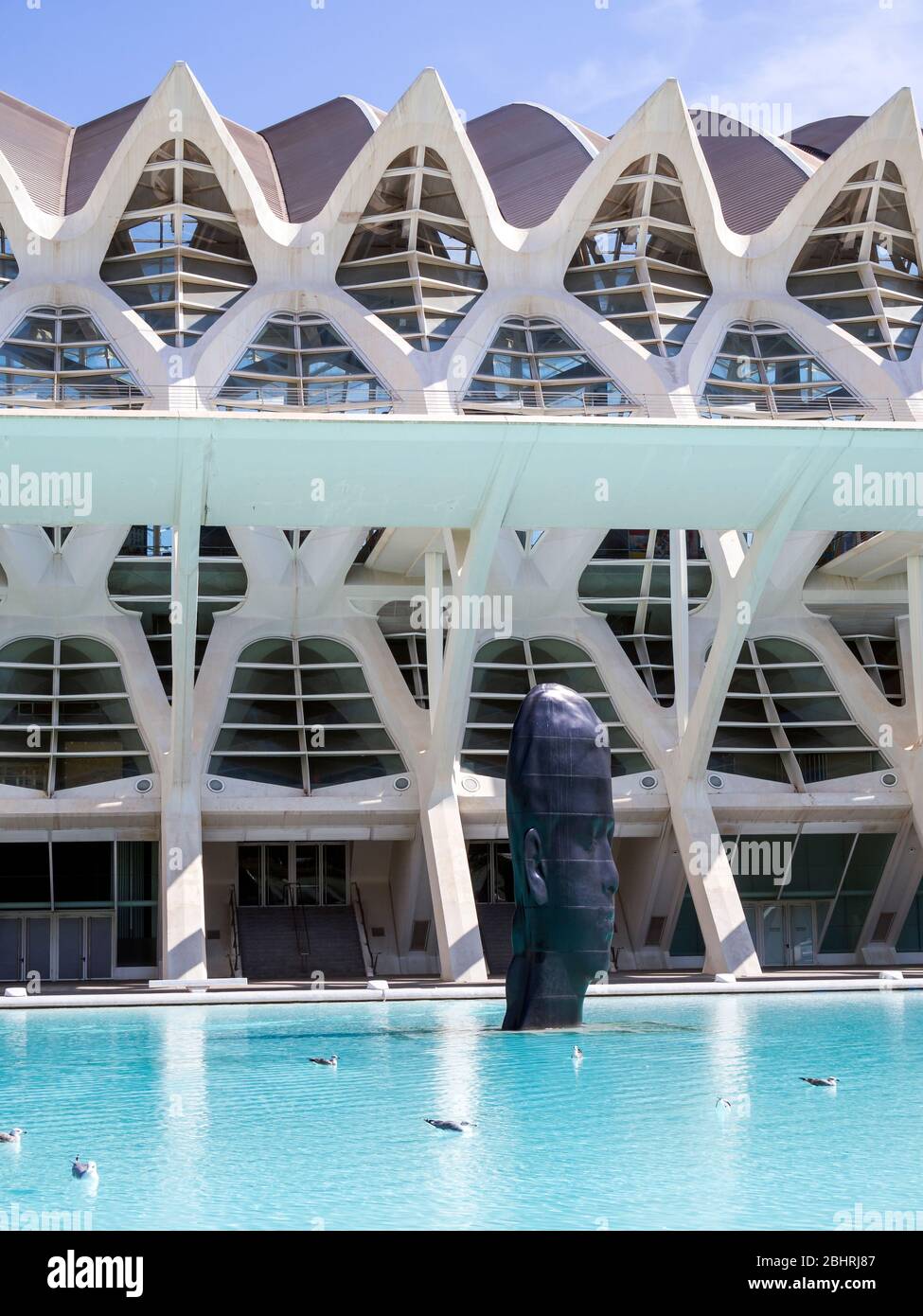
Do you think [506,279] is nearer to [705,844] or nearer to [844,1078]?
[705,844]

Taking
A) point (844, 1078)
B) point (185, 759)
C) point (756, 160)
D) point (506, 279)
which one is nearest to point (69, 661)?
point (185, 759)

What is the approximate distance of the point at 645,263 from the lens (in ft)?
118

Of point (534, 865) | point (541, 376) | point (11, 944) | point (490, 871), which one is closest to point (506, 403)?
point (541, 376)

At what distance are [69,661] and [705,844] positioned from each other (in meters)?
14.2

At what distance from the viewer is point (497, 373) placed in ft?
113

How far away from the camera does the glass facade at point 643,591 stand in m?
32.7

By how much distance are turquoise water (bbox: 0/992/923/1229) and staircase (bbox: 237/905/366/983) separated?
1184 centimetres

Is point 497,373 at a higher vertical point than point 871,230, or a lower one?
lower

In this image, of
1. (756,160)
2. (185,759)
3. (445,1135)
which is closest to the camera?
(445,1135)

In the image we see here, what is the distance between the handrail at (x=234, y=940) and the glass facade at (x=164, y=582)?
203 inches

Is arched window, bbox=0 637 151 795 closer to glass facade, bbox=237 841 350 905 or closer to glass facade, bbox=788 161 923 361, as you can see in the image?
glass facade, bbox=237 841 350 905

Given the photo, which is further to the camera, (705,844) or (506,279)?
(506,279)

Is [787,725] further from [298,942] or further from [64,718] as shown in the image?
[64,718]

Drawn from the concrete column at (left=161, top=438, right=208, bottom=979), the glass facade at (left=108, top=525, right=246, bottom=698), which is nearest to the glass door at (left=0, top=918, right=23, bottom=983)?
the concrete column at (left=161, top=438, right=208, bottom=979)
